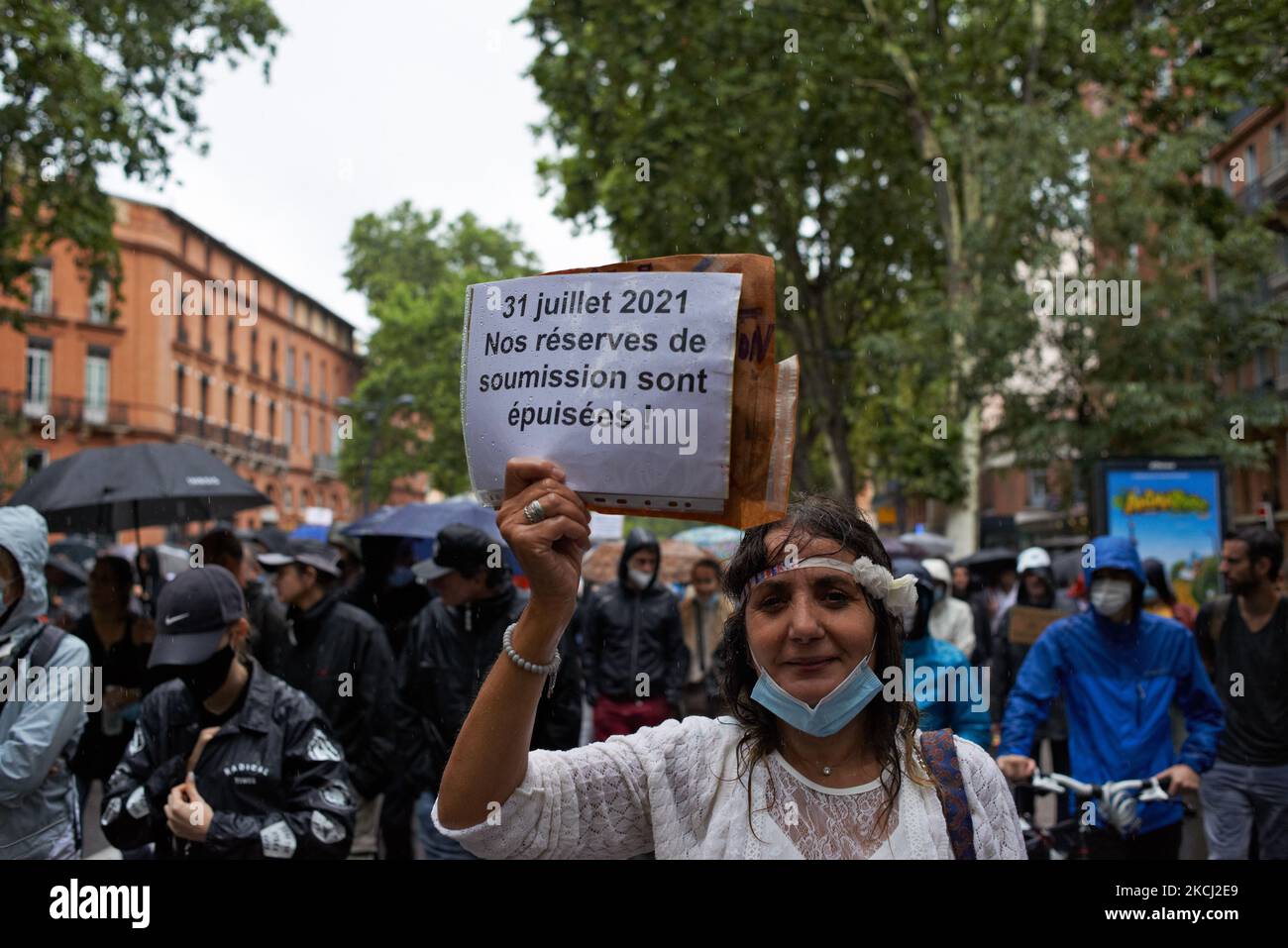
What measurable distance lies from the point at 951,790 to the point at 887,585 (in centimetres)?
39

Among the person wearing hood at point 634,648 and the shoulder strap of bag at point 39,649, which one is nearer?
the shoulder strap of bag at point 39,649

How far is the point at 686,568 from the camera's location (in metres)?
18.5

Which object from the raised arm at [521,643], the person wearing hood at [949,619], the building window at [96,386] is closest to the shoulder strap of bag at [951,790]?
the raised arm at [521,643]

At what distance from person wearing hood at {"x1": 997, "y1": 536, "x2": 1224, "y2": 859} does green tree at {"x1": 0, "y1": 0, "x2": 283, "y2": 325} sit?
33.3 ft

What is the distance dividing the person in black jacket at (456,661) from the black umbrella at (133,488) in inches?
112

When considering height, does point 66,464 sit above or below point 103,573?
above

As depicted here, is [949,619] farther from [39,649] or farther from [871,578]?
[871,578]

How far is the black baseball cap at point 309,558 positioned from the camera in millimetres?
6703

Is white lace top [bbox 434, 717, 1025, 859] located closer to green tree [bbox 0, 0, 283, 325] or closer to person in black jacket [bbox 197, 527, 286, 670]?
person in black jacket [bbox 197, 527, 286, 670]

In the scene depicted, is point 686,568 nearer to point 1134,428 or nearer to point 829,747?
point 1134,428

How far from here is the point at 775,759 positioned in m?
2.41

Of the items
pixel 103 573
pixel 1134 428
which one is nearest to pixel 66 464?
pixel 103 573

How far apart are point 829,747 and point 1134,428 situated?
50.3 ft

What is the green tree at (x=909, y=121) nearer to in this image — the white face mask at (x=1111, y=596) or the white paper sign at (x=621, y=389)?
the white face mask at (x=1111, y=596)
